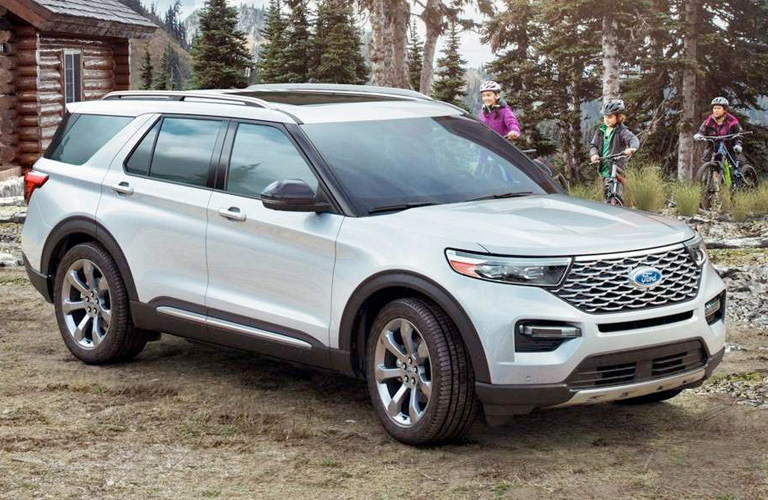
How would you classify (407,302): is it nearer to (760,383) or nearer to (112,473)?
(112,473)

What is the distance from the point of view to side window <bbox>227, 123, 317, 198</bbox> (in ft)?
20.9

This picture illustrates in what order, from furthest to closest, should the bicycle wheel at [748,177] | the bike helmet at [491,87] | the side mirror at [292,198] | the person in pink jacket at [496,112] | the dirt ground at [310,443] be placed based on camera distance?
the bicycle wheel at [748,177] < the bike helmet at [491,87] < the person in pink jacket at [496,112] < the side mirror at [292,198] < the dirt ground at [310,443]

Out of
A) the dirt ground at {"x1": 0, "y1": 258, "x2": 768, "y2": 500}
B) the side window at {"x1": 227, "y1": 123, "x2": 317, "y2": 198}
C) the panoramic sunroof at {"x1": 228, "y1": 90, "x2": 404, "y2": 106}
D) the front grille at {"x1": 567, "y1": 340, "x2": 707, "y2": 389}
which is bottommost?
the dirt ground at {"x1": 0, "y1": 258, "x2": 768, "y2": 500}

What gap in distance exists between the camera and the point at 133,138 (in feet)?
24.4

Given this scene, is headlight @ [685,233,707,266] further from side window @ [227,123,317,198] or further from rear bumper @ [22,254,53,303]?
rear bumper @ [22,254,53,303]

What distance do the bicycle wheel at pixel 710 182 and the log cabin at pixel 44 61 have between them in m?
12.9

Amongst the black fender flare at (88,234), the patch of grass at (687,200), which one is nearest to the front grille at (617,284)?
the black fender flare at (88,234)

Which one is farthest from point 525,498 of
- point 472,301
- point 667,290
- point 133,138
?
point 133,138

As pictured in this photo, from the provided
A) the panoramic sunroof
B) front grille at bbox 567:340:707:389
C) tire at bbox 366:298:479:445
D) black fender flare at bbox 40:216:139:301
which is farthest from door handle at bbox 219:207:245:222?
front grille at bbox 567:340:707:389

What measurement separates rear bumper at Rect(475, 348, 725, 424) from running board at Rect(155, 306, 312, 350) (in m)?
1.19

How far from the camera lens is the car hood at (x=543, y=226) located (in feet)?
17.5

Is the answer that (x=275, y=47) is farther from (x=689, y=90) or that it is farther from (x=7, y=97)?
(x=7, y=97)

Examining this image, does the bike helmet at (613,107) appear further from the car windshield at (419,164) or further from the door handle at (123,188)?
the door handle at (123,188)

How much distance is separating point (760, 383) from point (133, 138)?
415cm
